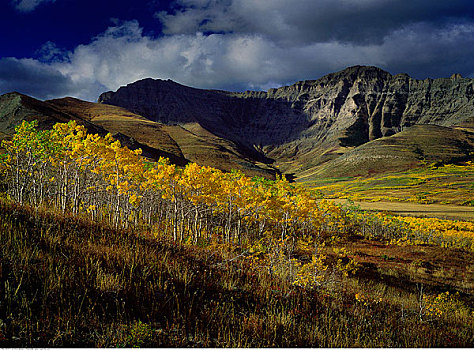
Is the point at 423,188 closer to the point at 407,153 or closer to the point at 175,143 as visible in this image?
the point at 407,153

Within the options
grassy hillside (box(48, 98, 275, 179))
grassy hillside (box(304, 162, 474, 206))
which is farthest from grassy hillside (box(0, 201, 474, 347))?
grassy hillside (box(48, 98, 275, 179))

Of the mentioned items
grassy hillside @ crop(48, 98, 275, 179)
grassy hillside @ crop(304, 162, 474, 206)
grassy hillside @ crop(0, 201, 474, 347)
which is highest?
grassy hillside @ crop(48, 98, 275, 179)

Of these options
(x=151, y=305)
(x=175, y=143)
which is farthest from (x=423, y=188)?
(x=175, y=143)

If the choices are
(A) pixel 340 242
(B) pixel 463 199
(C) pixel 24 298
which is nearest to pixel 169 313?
(C) pixel 24 298

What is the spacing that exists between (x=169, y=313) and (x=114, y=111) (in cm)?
22106

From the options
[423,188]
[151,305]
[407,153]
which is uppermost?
[407,153]

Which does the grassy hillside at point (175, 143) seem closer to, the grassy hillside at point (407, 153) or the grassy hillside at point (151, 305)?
the grassy hillside at point (407, 153)

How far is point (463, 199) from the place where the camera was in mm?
64188

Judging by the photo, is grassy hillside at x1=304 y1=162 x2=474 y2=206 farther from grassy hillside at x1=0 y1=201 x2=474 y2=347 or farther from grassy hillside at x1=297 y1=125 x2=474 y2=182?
grassy hillside at x1=0 y1=201 x2=474 y2=347

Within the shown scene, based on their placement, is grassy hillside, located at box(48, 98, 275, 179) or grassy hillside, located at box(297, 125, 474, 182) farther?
grassy hillside, located at box(297, 125, 474, 182)

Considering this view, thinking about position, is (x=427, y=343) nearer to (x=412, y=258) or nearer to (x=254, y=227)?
(x=412, y=258)

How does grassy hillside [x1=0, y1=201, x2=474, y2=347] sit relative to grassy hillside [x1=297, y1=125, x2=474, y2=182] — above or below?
below

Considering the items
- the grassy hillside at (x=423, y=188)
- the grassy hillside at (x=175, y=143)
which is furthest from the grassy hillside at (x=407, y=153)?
the grassy hillside at (x=175, y=143)

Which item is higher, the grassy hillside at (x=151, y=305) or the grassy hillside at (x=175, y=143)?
the grassy hillside at (x=175, y=143)
